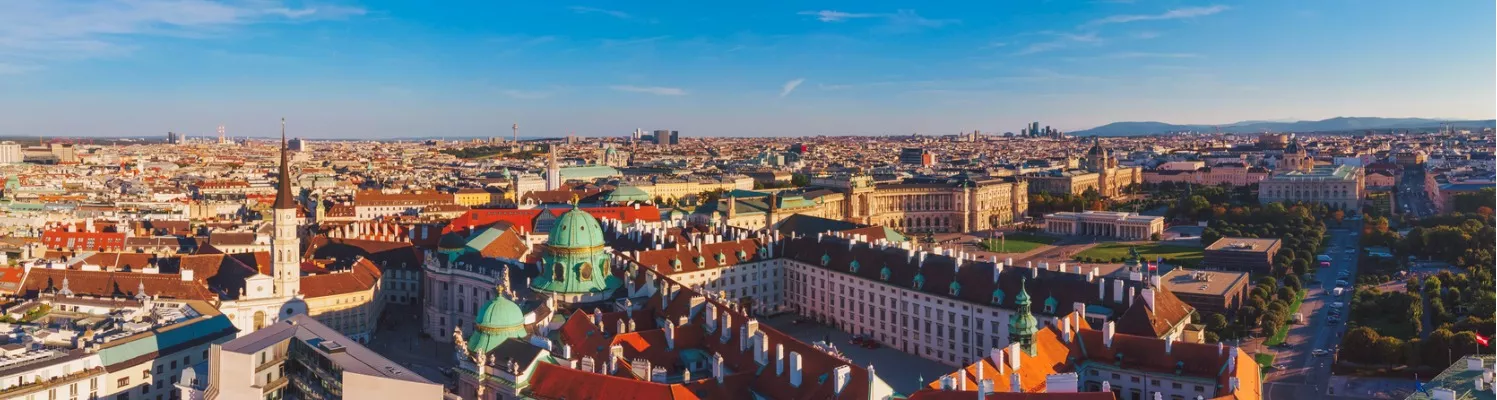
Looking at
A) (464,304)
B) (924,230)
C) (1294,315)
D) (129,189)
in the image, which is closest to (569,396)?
(464,304)

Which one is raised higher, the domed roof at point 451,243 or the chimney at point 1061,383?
the domed roof at point 451,243

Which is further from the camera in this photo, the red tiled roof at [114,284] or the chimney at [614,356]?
the red tiled roof at [114,284]

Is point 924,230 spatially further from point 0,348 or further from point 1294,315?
point 0,348

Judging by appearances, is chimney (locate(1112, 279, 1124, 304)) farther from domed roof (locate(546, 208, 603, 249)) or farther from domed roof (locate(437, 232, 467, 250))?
domed roof (locate(437, 232, 467, 250))

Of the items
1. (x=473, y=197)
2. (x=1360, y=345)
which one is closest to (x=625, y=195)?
(x=473, y=197)

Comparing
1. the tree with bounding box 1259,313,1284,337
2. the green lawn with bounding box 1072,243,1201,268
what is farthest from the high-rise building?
the green lawn with bounding box 1072,243,1201,268

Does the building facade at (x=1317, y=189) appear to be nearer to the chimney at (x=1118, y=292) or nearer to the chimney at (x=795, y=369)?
the chimney at (x=1118, y=292)

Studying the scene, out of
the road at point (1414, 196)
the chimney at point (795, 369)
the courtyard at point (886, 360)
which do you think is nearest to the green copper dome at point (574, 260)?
the courtyard at point (886, 360)
